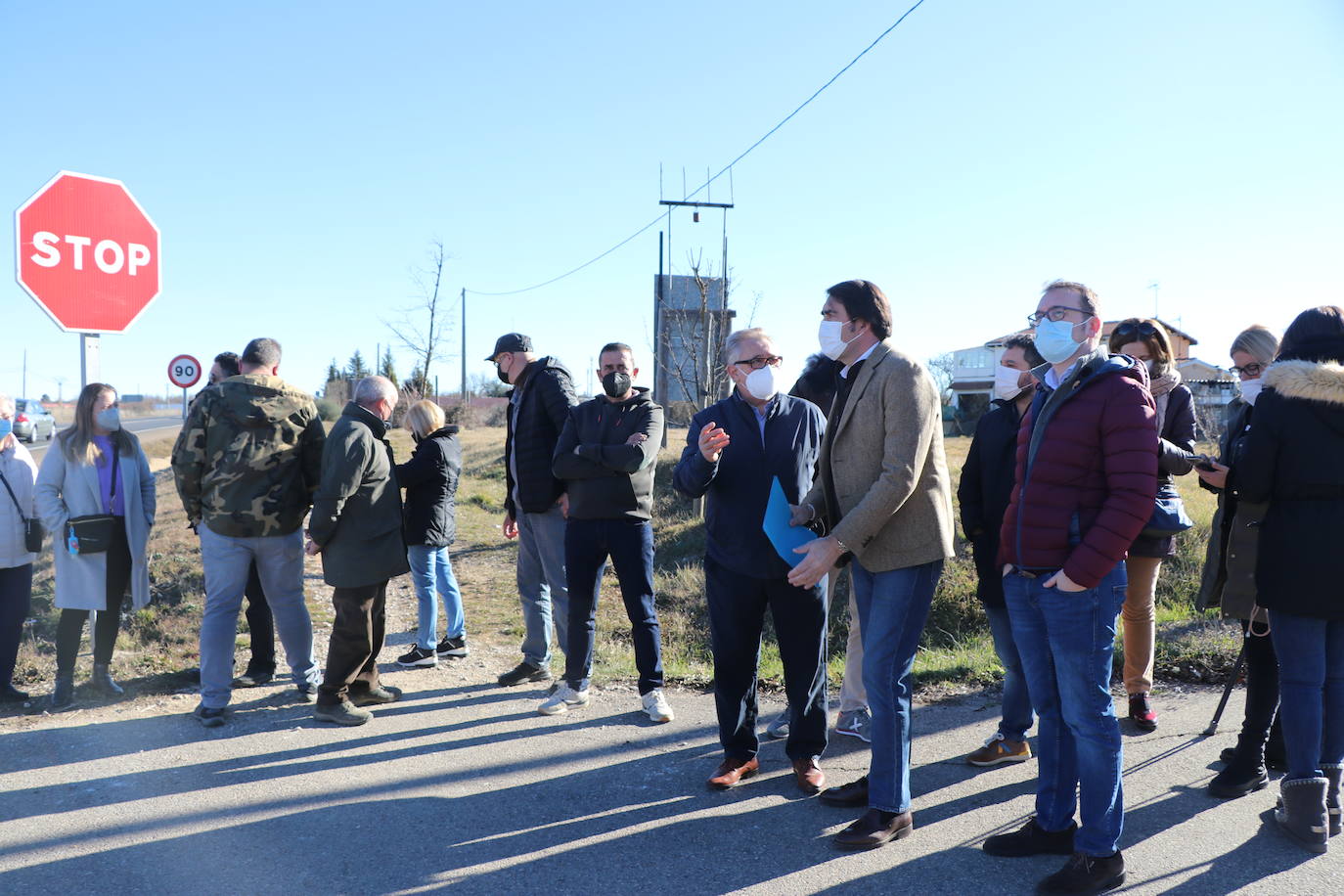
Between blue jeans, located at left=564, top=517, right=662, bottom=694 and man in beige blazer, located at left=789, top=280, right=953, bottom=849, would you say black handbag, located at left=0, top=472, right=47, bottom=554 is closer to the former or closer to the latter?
blue jeans, located at left=564, top=517, right=662, bottom=694

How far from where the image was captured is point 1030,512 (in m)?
3.21

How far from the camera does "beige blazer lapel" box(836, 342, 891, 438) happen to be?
3.64 meters

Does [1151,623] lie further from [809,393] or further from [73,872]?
[73,872]

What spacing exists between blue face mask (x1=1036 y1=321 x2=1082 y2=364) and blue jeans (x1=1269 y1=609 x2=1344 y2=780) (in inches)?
56.6

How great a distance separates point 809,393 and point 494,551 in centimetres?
769

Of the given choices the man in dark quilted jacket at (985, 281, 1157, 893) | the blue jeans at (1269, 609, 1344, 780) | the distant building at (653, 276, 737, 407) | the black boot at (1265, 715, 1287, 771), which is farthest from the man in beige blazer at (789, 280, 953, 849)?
the distant building at (653, 276, 737, 407)

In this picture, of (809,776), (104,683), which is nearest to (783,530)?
(809,776)

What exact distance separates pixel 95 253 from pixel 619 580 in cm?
374

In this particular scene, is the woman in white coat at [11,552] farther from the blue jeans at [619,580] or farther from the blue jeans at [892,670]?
the blue jeans at [892,670]

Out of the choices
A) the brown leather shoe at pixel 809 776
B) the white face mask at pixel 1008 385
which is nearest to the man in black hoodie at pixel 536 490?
the brown leather shoe at pixel 809 776

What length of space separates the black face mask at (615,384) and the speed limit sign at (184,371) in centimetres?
1461

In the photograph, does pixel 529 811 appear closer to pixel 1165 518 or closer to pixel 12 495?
pixel 1165 518

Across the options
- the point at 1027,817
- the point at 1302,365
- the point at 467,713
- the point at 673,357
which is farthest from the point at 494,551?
the point at 1302,365

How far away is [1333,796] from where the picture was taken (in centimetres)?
356
